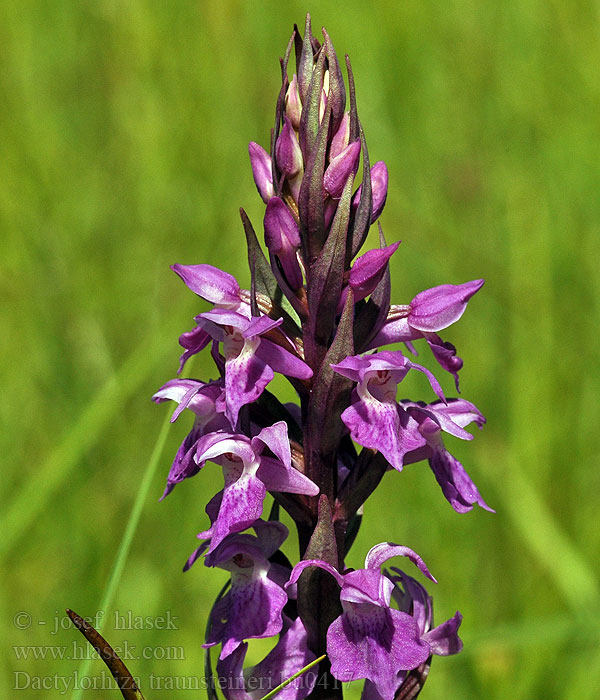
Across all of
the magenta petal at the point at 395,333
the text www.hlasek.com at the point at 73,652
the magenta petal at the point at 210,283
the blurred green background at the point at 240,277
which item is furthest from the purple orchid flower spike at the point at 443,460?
the text www.hlasek.com at the point at 73,652

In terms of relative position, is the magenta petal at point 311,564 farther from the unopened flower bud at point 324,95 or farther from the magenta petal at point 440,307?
the unopened flower bud at point 324,95

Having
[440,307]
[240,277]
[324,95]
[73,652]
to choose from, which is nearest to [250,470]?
[440,307]

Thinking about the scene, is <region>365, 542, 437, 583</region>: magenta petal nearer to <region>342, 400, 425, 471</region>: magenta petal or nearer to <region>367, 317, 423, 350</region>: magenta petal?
A: <region>342, 400, 425, 471</region>: magenta petal

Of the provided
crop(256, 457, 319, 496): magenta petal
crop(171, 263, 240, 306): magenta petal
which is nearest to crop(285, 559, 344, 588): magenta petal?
crop(256, 457, 319, 496): magenta petal

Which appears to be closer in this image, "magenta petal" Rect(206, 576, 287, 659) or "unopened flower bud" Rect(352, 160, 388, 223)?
"magenta petal" Rect(206, 576, 287, 659)

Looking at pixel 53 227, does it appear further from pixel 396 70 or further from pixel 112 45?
pixel 396 70

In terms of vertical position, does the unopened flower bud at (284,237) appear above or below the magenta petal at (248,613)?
above
